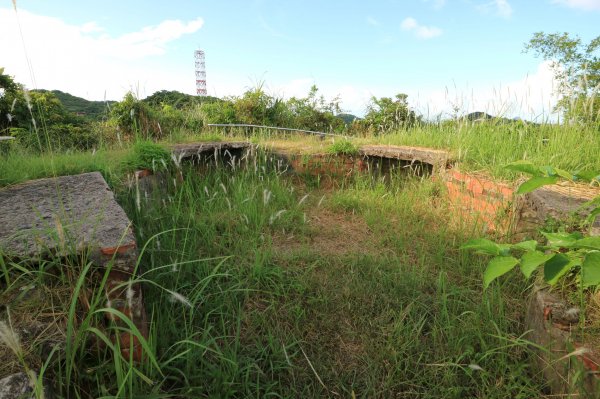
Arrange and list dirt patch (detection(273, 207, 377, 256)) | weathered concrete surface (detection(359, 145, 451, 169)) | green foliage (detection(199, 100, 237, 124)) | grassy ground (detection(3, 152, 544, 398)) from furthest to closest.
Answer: green foliage (detection(199, 100, 237, 124)), weathered concrete surface (detection(359, 145, 451, 169)), dirt patch (detection(273, 207, 377, 256)), grassy ground (detection(3, 152, 544, 398))

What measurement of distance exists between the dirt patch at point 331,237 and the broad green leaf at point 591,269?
6.61ft

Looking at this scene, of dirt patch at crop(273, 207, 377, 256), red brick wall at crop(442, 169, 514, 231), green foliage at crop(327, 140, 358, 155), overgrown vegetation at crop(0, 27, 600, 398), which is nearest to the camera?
overgrown vegetation at crop(0, 27, 600, 398)

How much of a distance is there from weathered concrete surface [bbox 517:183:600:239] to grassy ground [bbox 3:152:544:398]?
1.54 feet

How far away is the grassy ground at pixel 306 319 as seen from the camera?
1610 mm

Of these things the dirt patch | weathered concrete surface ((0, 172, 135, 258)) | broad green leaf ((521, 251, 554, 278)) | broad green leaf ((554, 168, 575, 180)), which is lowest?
the dirt patch

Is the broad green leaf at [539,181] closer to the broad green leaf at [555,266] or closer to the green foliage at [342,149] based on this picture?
the broad green leaf at [555,266]

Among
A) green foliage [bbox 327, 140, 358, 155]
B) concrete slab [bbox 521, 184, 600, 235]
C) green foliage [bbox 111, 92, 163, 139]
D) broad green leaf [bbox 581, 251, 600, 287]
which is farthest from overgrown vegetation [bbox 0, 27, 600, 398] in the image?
green foliage [bbox 111, 92, 163, 139]

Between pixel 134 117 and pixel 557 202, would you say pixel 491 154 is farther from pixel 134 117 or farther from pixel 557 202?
pixel 134 117

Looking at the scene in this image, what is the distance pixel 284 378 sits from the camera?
1.80 m

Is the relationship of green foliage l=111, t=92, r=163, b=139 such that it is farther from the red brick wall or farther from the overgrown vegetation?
the red brick wall

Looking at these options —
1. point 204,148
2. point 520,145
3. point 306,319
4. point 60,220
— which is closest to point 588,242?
point 306,319

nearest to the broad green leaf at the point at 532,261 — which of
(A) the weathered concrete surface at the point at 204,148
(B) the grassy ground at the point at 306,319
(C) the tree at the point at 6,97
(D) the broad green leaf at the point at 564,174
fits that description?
(D) the broad green leaf at the point at 564,174

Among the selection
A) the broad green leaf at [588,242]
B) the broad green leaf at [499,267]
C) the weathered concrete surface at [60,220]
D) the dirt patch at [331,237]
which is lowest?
the dirt patch at [331,237]

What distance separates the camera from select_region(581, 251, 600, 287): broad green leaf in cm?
88
